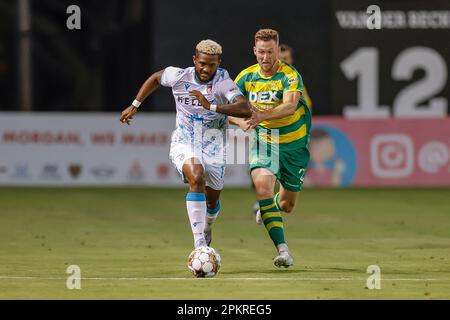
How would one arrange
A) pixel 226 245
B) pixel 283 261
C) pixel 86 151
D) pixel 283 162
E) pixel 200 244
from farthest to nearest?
pixel 86 151 < pixel 226 245 < pixel 283 162 < pixel 283 261 < pixel 200 244

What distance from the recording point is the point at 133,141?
2303 centimetres

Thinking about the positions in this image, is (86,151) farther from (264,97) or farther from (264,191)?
(264,191)

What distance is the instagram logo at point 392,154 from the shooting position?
23188mm

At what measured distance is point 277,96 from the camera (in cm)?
1261

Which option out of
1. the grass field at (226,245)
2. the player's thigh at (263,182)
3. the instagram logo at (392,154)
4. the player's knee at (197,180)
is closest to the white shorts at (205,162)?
the player's knee at (197,180)

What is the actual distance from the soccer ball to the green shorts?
162 cm

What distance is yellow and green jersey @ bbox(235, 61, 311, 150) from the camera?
41.3 feet

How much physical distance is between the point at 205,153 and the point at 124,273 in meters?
1.41

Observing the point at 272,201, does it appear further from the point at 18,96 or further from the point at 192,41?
the point at 18,96

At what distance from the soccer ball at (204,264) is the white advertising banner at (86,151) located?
1154 cm

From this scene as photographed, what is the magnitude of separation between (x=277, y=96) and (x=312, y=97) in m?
11.1

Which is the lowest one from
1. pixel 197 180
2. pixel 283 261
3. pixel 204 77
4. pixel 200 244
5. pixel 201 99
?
pixel 283 261

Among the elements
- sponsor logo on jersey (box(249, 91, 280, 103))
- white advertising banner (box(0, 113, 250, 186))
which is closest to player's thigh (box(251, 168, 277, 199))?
sponsor logo on jersey (box(249, 91, 280, 103))

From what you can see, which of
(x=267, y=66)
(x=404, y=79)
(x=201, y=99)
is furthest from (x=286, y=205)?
(x=404, y=79)
